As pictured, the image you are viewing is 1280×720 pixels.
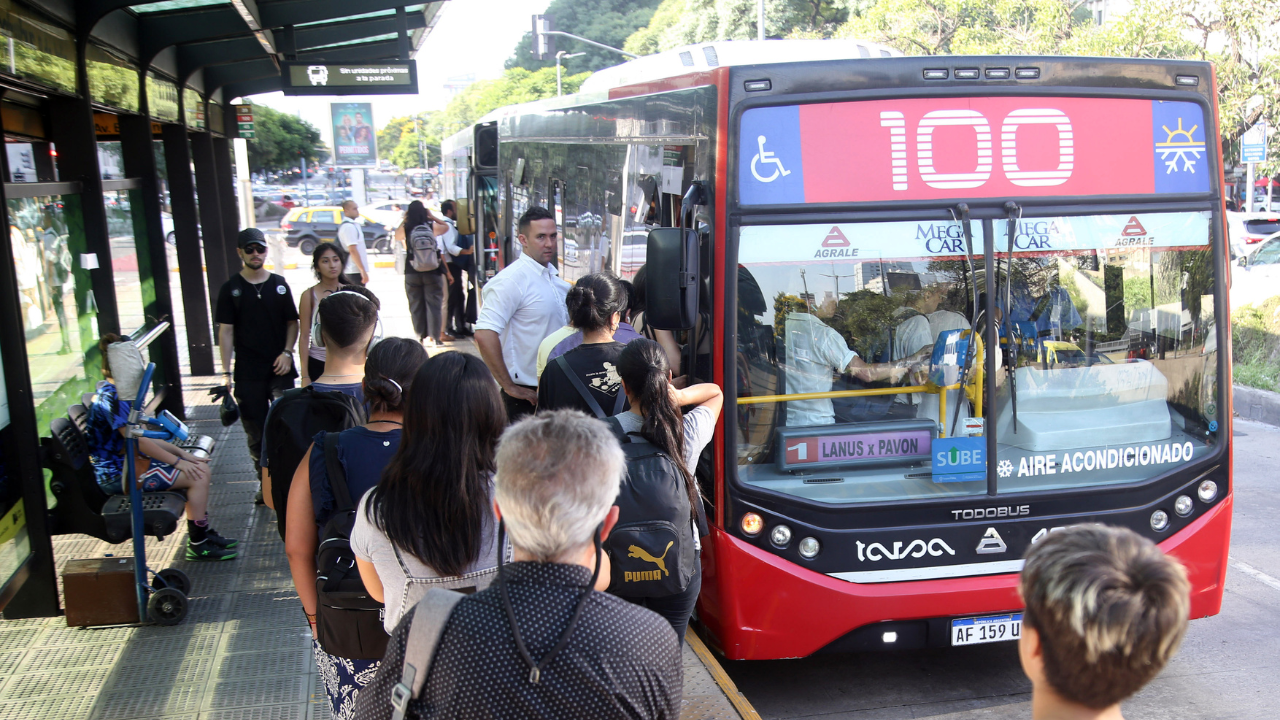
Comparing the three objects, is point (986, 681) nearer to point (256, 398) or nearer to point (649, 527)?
point (649, 527)

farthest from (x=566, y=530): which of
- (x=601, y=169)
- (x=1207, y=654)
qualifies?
(x=601, y=169)

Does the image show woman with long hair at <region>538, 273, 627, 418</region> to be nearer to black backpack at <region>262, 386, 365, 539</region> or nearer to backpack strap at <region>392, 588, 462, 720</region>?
black backpack at <region>262, 386, 365, 539</region>

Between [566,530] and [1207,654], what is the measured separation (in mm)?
4414

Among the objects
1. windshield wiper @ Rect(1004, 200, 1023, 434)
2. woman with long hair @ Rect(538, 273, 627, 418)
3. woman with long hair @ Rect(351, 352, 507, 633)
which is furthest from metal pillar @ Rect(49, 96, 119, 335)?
windshield wiper @ Rect(1004, 200, 1023, 434)

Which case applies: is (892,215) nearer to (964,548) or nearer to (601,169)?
(964,548)

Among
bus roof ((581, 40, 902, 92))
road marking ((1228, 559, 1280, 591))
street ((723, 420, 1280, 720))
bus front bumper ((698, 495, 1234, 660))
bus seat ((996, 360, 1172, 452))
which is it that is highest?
bus roof ((581, 40, 902, 92))

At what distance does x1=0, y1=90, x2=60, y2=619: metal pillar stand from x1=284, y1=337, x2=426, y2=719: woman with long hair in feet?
A: 7.83

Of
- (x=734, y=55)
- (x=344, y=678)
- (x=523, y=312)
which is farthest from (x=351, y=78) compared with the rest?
(x=344, y=678)

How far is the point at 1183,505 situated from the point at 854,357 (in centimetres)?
158

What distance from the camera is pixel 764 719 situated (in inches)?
172

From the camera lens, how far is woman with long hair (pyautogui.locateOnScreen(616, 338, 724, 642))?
11.0 feet

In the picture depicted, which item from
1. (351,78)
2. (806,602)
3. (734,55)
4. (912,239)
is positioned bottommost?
(806,602)

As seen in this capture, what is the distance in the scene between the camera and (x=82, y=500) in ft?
16.7

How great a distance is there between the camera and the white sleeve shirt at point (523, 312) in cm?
576
